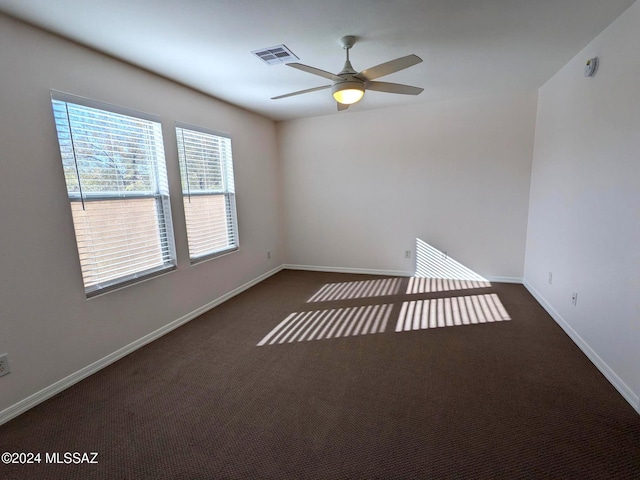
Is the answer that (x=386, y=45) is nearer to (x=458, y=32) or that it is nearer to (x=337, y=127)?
(x=458, y=32)

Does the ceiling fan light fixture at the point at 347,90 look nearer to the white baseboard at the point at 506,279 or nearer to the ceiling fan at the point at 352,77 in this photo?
the ceiling fan at the point at 352,77

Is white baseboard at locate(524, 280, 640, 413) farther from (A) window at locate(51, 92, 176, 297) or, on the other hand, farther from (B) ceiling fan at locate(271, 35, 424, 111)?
(A) window at locate(51, 92, 176, 297)

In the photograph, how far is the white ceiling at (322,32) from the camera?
1759mm

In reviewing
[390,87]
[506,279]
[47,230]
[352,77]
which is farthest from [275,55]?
[506,279]

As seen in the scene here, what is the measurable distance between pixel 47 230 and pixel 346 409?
2325 millimetres

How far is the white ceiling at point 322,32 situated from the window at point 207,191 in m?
0.64

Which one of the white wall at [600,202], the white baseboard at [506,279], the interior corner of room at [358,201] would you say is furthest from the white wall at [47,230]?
the white baseboard at [506,279]

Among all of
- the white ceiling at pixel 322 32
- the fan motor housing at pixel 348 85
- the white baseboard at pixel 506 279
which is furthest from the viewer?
the white baseboard at pixel 506 279

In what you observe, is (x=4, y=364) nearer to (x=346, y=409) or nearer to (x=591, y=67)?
(x=346, y=409)

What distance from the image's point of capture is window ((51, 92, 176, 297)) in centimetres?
212

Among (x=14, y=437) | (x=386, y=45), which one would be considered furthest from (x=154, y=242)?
(x=386, y=45)

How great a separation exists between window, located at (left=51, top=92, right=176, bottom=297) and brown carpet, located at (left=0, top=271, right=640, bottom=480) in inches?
31.3

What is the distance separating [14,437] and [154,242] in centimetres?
159

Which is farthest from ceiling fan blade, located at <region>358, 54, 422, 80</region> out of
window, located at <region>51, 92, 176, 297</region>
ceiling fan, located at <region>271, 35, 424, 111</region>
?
window, located at <region>51, 92, 176, 297</region>
